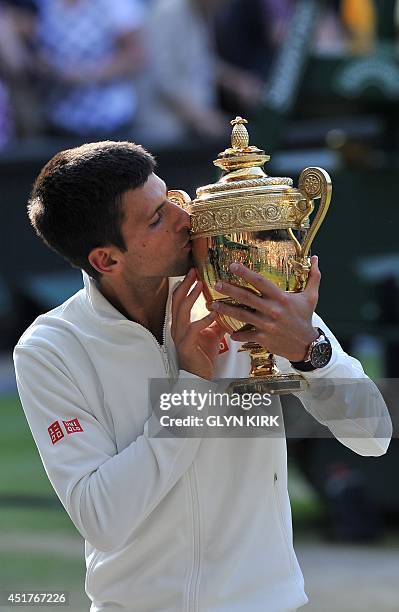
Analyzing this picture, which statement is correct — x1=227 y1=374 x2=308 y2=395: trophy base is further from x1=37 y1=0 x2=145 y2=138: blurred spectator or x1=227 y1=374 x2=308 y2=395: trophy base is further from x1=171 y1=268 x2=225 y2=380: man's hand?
x1=37 y1=0 x2=145 y2=138: blurred spectator

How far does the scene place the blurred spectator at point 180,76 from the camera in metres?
9.38

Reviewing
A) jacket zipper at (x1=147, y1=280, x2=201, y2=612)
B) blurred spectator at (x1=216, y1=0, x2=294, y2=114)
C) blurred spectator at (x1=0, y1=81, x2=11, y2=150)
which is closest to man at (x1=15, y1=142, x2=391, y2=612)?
jacket zipper at (x1=147, y1=280, x2=201, y2=612)

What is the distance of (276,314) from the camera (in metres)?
2.64

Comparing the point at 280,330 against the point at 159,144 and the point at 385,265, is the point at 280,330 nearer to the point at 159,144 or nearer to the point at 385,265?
the point at 385,265

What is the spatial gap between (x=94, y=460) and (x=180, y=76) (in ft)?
22.7

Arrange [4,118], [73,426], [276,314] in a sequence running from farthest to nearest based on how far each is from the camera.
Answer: [4,118], [73,426], [276,314]

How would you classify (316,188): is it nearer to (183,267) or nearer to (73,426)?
(183,267)

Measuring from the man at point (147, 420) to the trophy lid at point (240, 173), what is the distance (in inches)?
3.5

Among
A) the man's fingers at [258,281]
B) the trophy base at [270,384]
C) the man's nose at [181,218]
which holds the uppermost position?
the man's nose at [181,218]

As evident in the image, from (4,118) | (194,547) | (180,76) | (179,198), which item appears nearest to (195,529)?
(194,547)

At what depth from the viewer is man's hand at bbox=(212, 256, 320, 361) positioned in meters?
2.65

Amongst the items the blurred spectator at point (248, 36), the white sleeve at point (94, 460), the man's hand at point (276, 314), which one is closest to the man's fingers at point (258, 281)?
the man's hand at point (276, 314)

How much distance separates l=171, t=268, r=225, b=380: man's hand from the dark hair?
167mm

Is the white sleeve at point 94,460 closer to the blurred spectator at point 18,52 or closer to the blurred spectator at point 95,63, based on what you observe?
the blurred spectator at point 95,63
